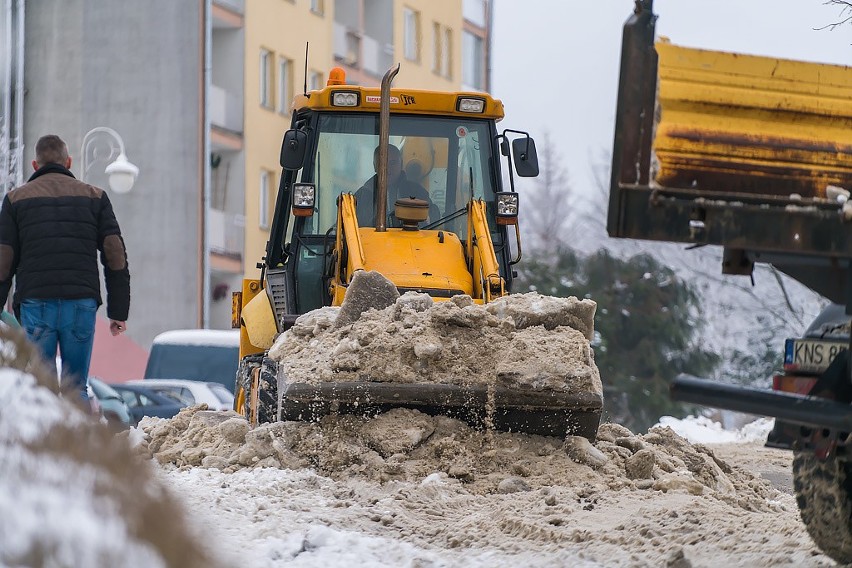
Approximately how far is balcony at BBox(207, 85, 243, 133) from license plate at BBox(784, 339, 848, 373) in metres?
27.8

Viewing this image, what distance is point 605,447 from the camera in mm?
10062

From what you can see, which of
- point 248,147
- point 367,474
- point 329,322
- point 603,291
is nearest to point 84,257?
point 329,322

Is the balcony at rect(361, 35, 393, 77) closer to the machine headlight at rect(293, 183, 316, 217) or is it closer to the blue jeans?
the machine headlight at rect(293, 183, 316, 217)

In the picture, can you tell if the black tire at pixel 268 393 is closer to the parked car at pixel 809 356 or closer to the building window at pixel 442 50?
the parked car at pixel 809 356

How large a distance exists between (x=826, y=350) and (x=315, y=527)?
237 centimetres

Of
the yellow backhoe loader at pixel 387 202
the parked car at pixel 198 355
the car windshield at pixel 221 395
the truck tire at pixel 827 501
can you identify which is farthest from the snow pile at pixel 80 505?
the parked car at pixel 198 355

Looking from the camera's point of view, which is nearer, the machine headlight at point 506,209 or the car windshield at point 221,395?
the machine headlight at point 506,209

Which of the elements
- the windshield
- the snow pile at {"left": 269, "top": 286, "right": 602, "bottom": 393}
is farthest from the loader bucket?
the windshield

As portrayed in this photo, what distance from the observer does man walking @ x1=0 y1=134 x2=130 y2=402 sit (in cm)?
989

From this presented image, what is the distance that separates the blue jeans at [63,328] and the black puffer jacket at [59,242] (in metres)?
0.06

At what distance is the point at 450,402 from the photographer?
9.38 m

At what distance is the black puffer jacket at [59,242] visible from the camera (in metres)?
9.95

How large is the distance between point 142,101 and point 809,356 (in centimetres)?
2770

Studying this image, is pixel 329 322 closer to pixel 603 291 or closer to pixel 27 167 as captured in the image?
pixel 27 167
